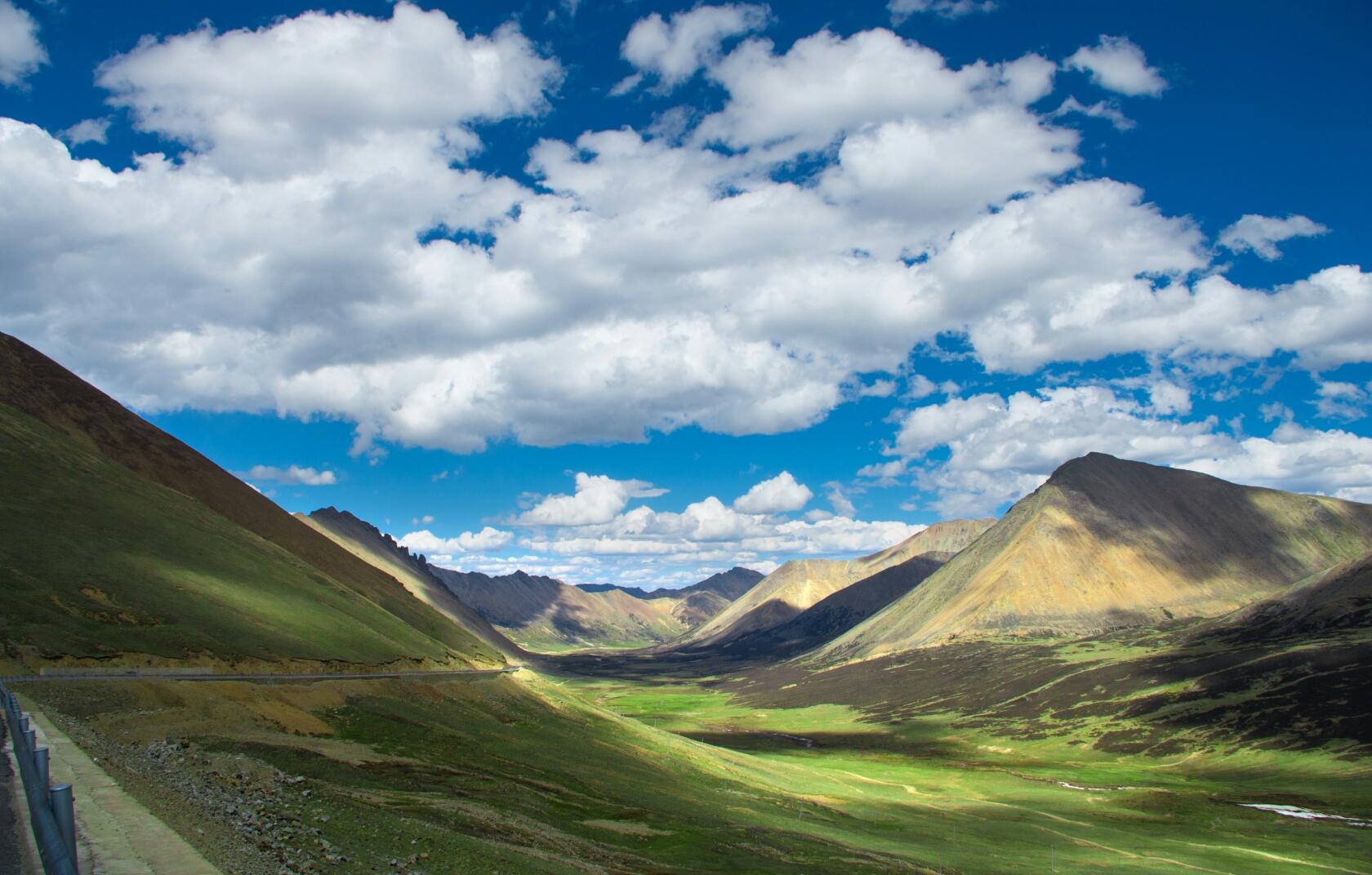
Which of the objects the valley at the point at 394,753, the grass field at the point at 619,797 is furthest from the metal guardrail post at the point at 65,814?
the grass field at the point at 619,797

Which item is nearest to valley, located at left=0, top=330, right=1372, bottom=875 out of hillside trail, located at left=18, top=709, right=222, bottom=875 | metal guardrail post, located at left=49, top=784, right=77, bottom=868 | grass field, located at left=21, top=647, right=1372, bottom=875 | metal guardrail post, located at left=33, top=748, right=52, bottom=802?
grass field, located at left=21, top=647, right=1372, bottom=875

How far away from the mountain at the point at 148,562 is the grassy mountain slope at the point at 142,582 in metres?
0.23

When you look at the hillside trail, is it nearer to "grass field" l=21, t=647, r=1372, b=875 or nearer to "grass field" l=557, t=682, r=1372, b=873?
"grass field" l=21, t=647, r=1372, b=875

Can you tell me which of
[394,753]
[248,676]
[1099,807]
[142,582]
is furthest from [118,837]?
[1099,807]

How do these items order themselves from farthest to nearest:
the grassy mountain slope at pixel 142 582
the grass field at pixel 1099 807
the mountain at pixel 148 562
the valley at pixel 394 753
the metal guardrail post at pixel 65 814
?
the grass field at pixel 1099 807, the mountain at pixel 148 562, the grassy mountain slope at pixel 142 582, the valley at pixel 394 753, the metal guardrail post at pixel 65 814

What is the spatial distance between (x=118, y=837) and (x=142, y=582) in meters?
79.4

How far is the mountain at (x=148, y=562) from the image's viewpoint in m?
73.3

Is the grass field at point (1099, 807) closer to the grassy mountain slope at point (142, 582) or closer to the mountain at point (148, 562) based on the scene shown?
the grassy mountain slope at point (142, 582)

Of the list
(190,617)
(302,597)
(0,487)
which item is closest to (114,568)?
(190,617)

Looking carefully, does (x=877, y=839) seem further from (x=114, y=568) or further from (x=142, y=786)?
(x=114, y=568)

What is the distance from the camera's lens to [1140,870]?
280 ft

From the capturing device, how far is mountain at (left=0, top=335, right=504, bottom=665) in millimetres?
73312

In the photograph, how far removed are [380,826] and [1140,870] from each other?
82.8 meters

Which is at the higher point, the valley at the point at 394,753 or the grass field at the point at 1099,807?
the valley at the point at 394,753
